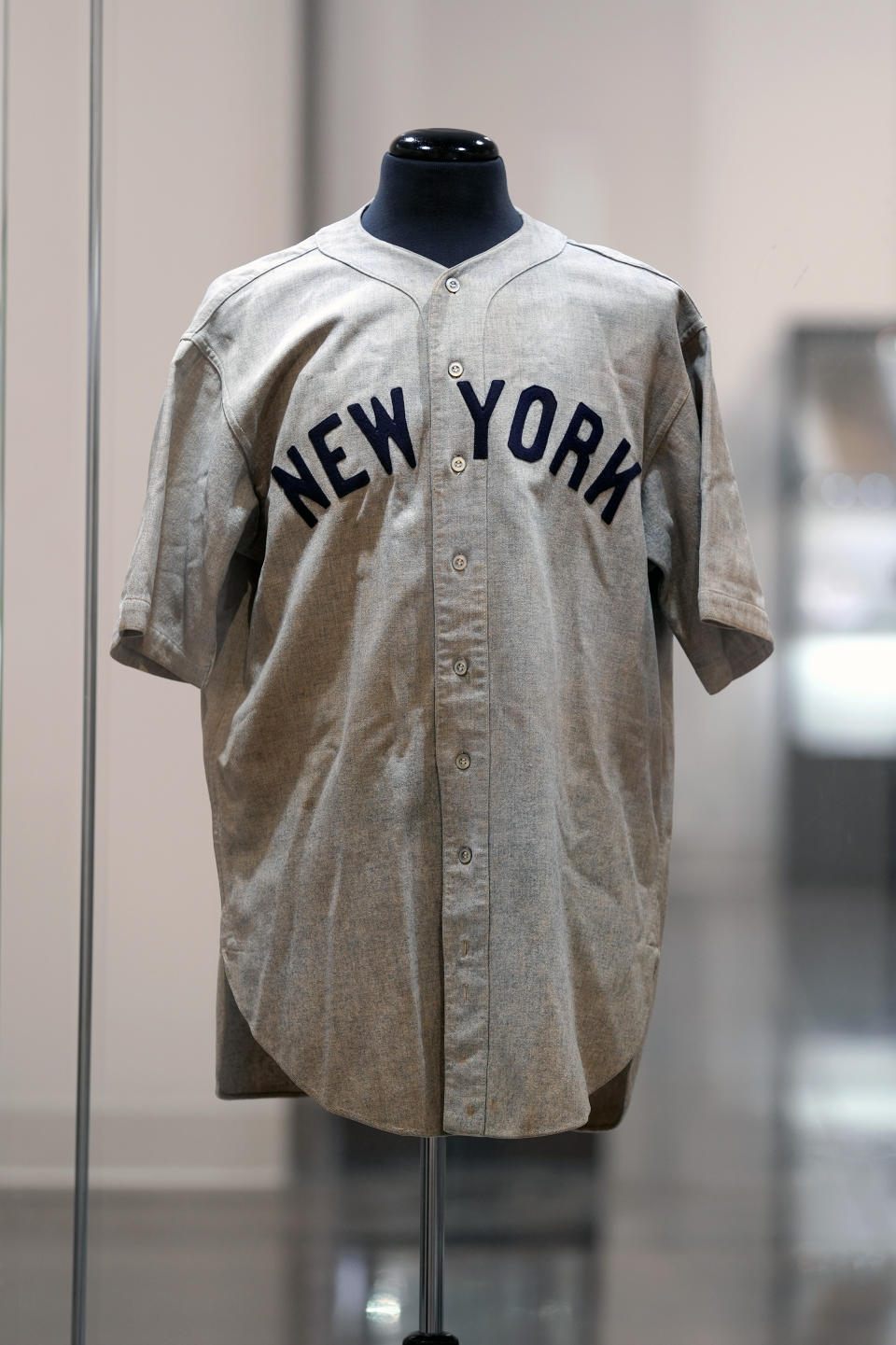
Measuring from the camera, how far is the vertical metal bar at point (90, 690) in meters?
1.82

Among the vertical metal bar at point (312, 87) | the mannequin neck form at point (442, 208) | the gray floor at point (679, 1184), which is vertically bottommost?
the gray floor at point (679, 1184)

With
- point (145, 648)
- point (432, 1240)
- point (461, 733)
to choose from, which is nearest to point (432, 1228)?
point (432, 1240)

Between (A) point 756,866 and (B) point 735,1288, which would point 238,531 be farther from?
(B) point 735,1288

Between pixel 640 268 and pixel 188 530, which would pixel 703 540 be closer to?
pixel 640 268

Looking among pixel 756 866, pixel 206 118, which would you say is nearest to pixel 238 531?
pixel 206 118

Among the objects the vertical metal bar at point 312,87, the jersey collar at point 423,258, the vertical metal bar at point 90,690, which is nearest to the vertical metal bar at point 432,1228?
the vertical metal bar at point 90,690

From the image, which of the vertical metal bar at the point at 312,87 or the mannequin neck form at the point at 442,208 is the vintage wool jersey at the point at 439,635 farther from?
the vertical metal bar at the point at 312,87

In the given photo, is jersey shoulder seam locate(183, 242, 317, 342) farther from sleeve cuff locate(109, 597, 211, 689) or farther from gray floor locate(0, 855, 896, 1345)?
gray floor locate(0, 855, 896, 1345)

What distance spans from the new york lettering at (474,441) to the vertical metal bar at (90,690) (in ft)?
2.37

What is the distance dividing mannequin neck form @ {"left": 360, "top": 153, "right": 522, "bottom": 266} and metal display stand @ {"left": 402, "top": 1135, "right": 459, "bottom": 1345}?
907 mm

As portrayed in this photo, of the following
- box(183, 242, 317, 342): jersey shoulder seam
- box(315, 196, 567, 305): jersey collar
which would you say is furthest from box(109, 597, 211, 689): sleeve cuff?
box(315, 196, 567, 305): jersey collar

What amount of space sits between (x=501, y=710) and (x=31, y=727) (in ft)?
3.10

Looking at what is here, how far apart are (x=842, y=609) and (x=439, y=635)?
0.98 metres

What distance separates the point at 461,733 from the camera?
45.8 inches
